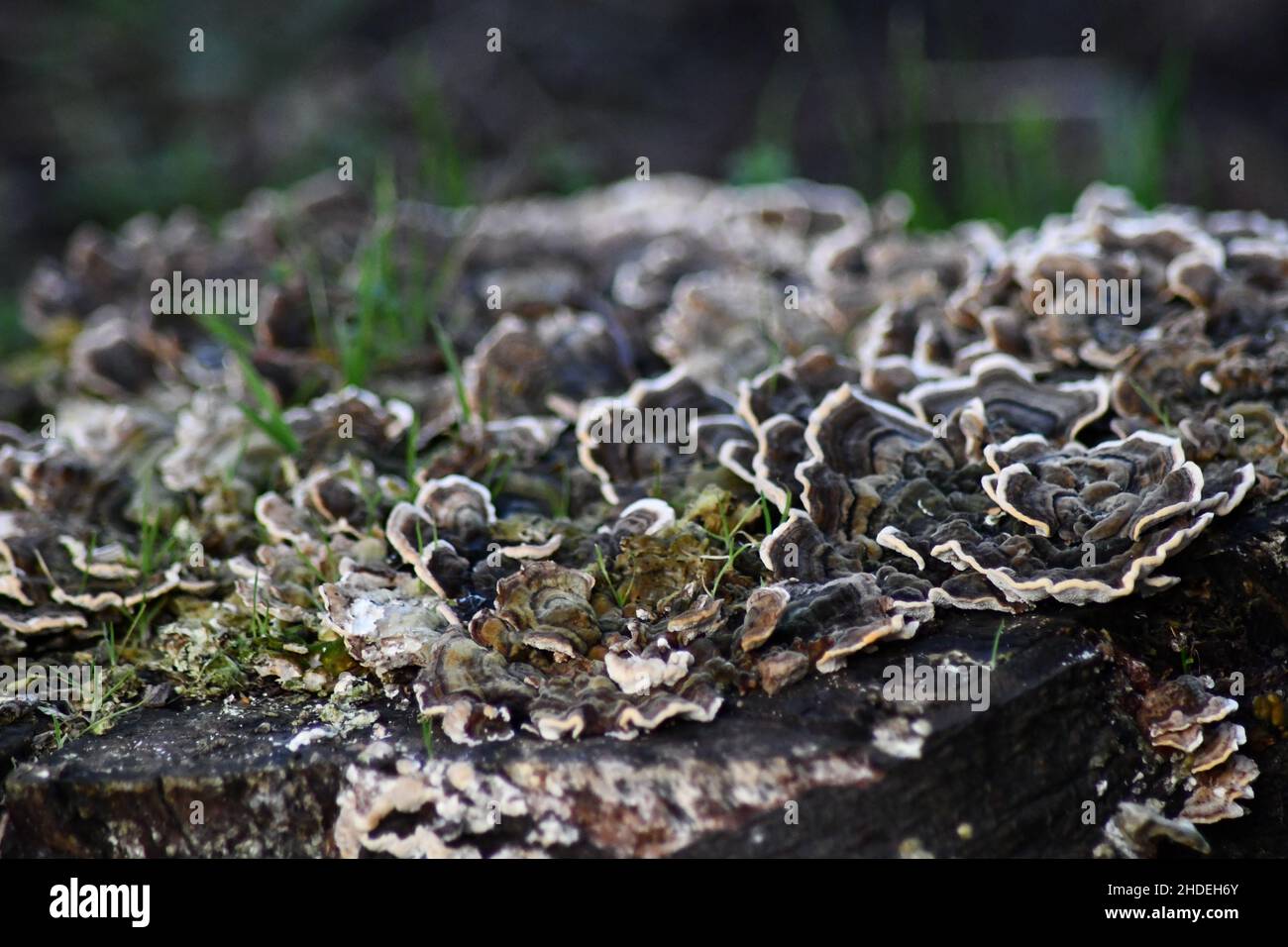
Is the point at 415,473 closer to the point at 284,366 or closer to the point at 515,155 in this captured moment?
the point at 284,366

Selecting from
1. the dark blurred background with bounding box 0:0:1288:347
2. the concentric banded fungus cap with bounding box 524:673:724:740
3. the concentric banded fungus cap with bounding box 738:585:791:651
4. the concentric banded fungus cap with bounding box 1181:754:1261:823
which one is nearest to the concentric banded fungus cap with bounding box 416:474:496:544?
the concentric banded fungus cap with bounding box 524:673:724:740

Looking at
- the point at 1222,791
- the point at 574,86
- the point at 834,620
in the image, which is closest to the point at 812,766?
the point at 834,620

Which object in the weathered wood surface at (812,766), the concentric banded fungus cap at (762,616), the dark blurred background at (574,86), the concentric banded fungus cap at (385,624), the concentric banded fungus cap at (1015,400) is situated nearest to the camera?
the weathered wood surface at (812,766)

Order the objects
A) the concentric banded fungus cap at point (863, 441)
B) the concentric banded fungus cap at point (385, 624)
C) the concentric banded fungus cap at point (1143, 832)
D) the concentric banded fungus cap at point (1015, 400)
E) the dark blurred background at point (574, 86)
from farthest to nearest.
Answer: the dark blurred background at point (574, 86) → the concentric banded fungus cap at point (1015, 400) → the concentric banded fungus cap at point (863, 441) → the concentric banded fungus cap at point (385, 624) → the concentric banded fungus cap at point (1143, 832)

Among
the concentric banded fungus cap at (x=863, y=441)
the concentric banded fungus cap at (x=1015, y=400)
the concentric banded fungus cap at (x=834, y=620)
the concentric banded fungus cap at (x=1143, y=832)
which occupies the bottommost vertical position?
the concentric banded fungus cap at (x=1143, y=832)

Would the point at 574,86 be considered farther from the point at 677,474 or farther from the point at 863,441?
the point at 863,441

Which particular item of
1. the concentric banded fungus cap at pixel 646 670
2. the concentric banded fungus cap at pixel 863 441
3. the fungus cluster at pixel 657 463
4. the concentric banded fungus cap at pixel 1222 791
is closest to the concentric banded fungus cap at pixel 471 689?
the fungus cluster at pixel 657 463

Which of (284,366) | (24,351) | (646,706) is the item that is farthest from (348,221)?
(646,706)

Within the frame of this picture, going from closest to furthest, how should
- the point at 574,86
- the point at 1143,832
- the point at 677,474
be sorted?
the point at 1143,832 → the point at 677,474 → the point at 574,86

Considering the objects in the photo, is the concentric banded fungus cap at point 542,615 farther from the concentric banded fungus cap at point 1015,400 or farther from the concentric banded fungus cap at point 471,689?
the concentric banded fungus cap at point 1015,400
